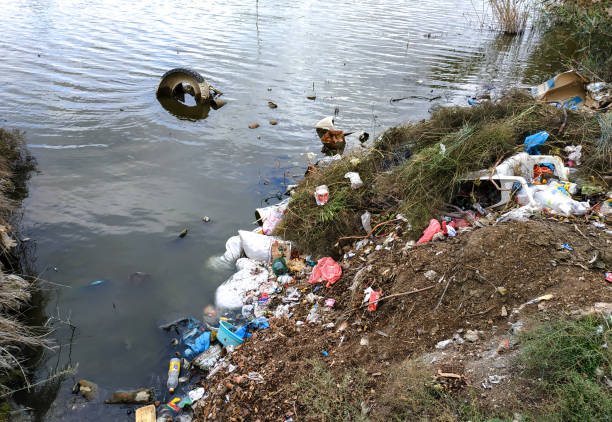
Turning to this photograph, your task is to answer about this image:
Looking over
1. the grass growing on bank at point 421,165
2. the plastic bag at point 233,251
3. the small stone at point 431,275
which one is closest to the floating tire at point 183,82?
the grass growing on bank at point 421,165

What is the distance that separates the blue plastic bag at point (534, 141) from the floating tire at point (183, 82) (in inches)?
267

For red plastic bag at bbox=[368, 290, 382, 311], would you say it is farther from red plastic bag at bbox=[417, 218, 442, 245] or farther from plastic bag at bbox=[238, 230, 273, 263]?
plastic bag at bbox=[238, 230, 273, 263]

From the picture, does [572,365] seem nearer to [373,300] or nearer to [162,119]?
[373,300]

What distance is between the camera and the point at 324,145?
761 cm

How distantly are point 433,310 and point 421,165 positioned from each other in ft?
6.15

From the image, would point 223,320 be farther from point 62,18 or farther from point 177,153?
point 62,18

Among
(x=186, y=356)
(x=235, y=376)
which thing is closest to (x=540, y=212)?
(x=235, y=376)

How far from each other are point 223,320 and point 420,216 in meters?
2.20

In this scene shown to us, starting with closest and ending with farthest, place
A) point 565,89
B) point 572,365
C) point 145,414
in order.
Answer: point 572,365 → point 145,414 → point 565,89

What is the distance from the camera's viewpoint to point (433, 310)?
2.92 meters

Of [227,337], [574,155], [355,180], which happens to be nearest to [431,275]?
[227,337]

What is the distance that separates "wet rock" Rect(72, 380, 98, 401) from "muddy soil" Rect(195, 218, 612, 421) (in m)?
0.95

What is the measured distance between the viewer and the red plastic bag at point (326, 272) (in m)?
3.88

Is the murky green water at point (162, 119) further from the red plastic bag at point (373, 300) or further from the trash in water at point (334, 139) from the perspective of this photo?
the red plastic bag at point (373, 300)
